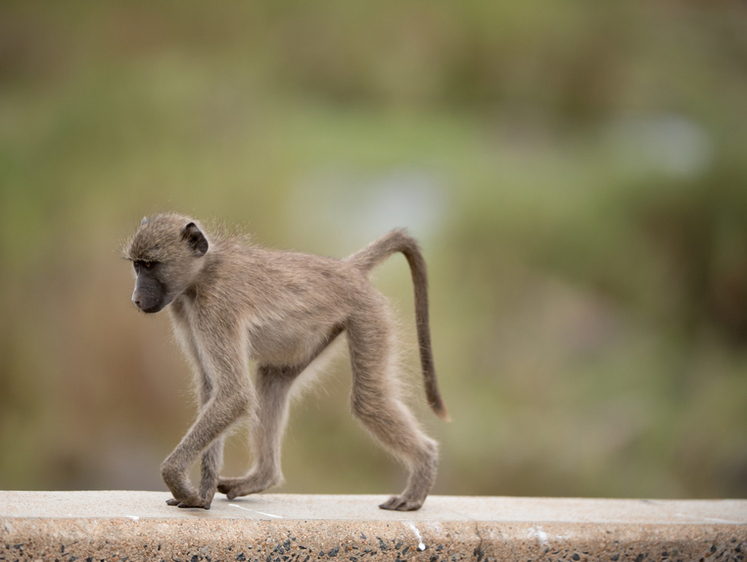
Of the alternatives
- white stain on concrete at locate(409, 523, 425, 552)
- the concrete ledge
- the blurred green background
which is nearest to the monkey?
the concrete ledge

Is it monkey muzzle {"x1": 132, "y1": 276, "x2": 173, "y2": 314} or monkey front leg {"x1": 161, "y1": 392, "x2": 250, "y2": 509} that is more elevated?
monkey muzzle {"x1": 132, "y1": 276, "x2": 173, "y2": 314}

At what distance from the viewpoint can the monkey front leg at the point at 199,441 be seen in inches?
152

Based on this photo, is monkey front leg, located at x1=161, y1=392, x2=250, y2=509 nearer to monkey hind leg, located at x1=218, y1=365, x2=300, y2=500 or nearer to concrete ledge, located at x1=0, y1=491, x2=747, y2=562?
concrete ledge, located at x1=0, y1=491, x2=747, y2=562

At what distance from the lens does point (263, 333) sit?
438 cm

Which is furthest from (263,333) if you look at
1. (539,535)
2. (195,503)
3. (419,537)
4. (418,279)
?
(539,535)

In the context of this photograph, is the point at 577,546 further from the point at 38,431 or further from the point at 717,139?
the point at 717,139

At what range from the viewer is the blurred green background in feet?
33.7

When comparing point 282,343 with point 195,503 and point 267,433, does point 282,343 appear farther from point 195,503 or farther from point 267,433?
point 195,503

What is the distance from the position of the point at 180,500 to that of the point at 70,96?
853cm

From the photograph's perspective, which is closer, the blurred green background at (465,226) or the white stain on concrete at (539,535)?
the white stain on concrete at (539,535)

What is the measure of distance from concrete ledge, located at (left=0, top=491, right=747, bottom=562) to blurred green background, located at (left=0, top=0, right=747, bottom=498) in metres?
5.15

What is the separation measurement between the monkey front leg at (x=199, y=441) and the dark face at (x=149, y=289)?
1.70ft

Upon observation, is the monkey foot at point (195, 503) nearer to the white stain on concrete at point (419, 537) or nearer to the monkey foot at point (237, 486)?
the monkey foot at point (237, 486)

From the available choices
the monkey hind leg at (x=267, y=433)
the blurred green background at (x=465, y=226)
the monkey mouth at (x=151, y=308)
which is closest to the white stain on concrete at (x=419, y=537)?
the monkey hind leg at (x=267, y=433)
